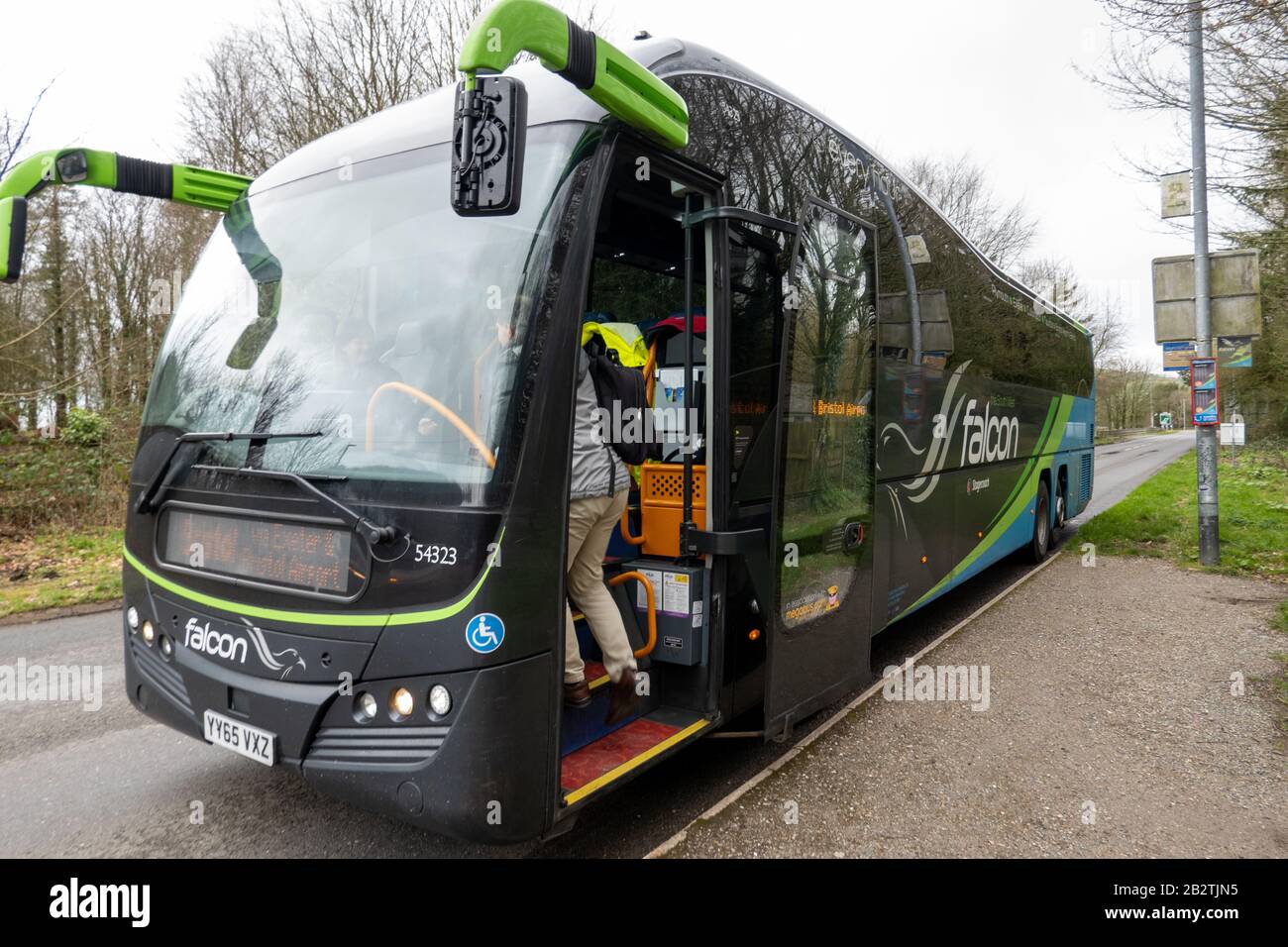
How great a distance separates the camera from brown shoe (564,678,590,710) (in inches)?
124

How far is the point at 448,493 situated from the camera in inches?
104

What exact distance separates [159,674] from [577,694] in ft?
5.70

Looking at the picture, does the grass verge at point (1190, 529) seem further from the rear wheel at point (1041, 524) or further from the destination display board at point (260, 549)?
the destination display board at point (260, 549)

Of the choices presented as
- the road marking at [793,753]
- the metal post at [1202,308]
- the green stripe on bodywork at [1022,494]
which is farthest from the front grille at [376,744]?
the metal post at [1202,308]

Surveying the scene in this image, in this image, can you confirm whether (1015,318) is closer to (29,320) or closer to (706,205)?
(706,205)

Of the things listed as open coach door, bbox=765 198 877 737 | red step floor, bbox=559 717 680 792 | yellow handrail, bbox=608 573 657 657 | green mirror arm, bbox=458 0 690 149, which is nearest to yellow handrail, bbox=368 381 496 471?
green mirror arm, bbox=458 0 690 149

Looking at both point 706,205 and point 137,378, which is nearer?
point 706,205

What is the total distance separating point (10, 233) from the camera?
352 centimetres

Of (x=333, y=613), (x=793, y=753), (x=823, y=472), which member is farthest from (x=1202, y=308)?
(x=333, y=613)

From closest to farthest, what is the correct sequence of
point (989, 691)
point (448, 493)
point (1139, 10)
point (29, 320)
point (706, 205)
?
1. point (448, 493)
2. point (706, 205)
3. point (989, 691)
4. point (1139, 10)
5. point (29, 320)

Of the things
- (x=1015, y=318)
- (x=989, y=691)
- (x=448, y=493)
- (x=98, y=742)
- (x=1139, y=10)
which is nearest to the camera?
(x=448, y=493)
